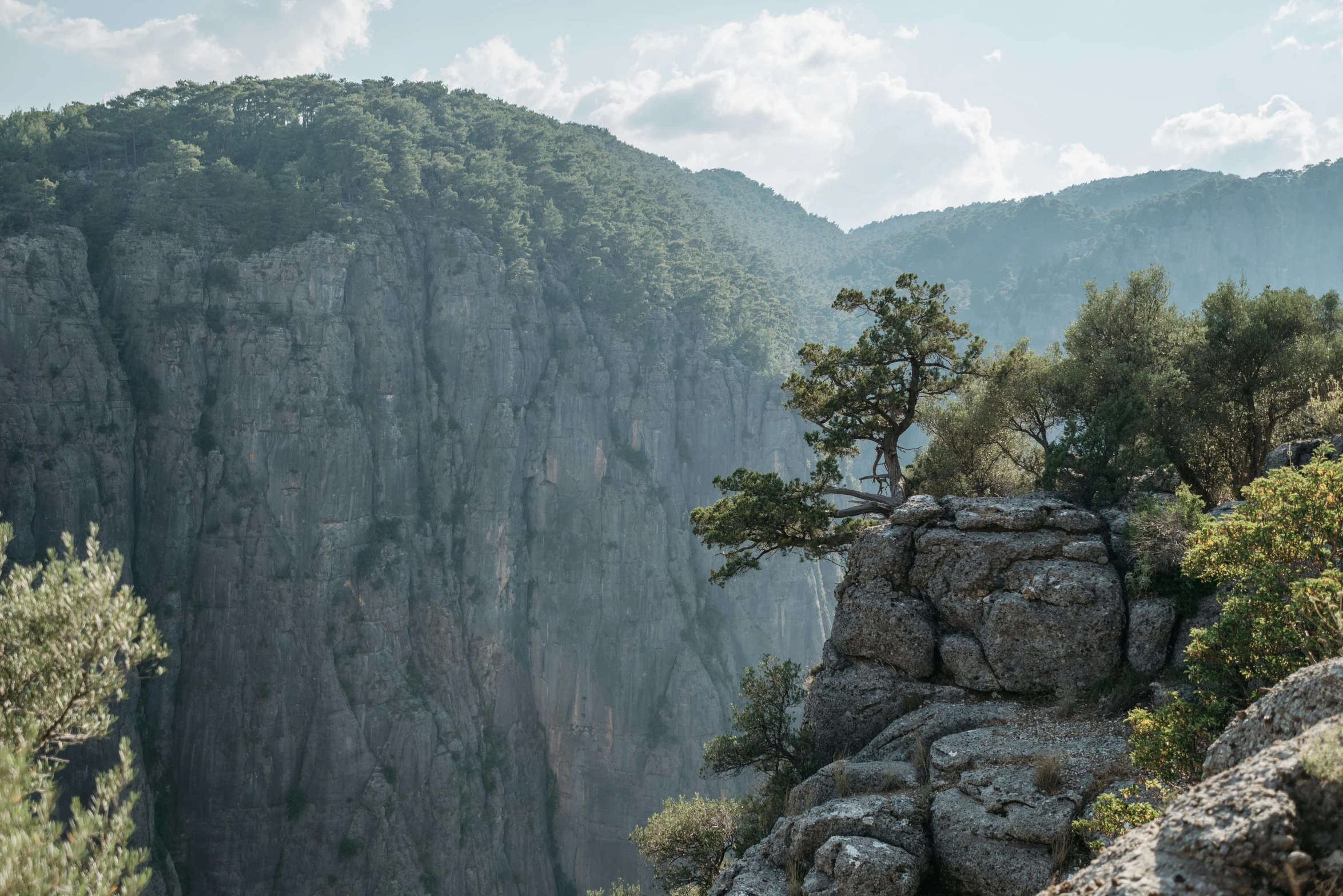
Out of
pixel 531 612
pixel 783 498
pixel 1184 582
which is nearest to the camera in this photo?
pixel 1184 582

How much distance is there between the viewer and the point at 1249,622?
8.66 meters

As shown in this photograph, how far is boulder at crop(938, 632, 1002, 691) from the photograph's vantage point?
14.5 metres

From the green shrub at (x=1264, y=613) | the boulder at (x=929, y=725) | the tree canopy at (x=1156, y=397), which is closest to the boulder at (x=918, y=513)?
the tree canopy at (x=1156, y=397)

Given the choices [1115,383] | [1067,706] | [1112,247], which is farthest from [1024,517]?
[1112,247]

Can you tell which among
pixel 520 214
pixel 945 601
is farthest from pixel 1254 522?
pixel 520 214

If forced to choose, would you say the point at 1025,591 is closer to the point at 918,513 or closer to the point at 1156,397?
the point at 918,513

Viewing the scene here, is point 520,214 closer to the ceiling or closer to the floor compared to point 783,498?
closer to the ceiling

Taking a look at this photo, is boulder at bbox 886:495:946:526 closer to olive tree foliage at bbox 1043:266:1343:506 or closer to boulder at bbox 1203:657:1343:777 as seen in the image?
olive tree foliage at bbox 1043:266:1343:506

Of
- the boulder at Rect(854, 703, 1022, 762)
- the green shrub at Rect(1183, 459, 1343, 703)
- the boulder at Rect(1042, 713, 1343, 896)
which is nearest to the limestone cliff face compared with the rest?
the boulder at Rect(854, 703, 1022, 762)

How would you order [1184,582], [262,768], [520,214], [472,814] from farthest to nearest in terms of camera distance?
[520,214]
[472,814]
[262,768]
[1184,582]

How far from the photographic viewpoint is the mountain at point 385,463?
167 ft

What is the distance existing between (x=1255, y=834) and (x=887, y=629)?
1087 centimetres

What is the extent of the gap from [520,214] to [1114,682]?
71.5 metres

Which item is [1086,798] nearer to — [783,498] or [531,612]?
[783,498]
